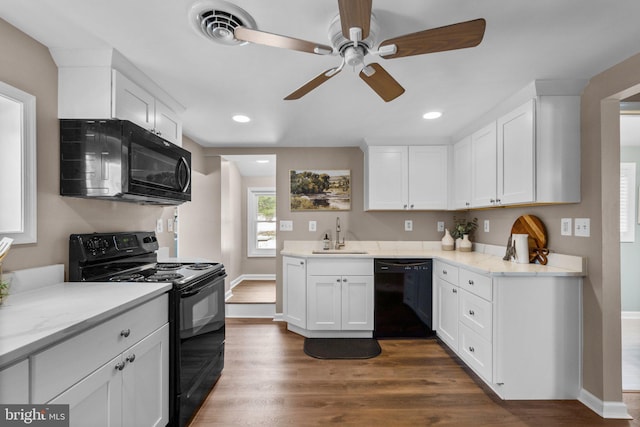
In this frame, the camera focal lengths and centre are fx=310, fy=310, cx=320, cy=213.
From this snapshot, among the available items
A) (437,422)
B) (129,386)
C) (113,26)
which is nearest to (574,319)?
(437,422)

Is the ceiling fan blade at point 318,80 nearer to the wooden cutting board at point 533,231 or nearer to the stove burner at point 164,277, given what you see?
the stove burner at point 164,277

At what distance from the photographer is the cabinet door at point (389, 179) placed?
3.51 metres

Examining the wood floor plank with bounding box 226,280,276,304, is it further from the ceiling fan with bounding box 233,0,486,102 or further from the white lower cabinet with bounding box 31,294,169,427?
the ceiling fan with bounding box 233,0,486,102

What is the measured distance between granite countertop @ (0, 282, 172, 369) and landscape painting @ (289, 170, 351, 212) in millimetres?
2301

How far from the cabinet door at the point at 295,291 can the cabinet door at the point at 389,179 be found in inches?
42.6

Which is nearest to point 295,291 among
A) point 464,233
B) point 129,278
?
point 129,278

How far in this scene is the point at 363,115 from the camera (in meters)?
2.72

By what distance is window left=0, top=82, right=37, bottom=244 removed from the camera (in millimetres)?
1514

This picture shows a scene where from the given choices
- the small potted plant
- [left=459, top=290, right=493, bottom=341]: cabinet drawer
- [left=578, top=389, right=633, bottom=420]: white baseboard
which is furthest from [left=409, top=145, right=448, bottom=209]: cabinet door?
[left=578, top=389, right=633, bottom=420]: white baseboard

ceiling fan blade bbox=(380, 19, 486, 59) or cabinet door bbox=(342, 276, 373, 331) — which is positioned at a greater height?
ceiling fan blade bbox=(380, 19, 486, 59)

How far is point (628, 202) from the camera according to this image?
3594 millimetres

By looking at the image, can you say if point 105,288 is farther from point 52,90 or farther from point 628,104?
point 628,104

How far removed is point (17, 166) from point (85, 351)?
41.7 inches

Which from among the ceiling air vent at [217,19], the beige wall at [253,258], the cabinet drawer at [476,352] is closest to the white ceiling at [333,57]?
the ceiling air vent at [217,19]
